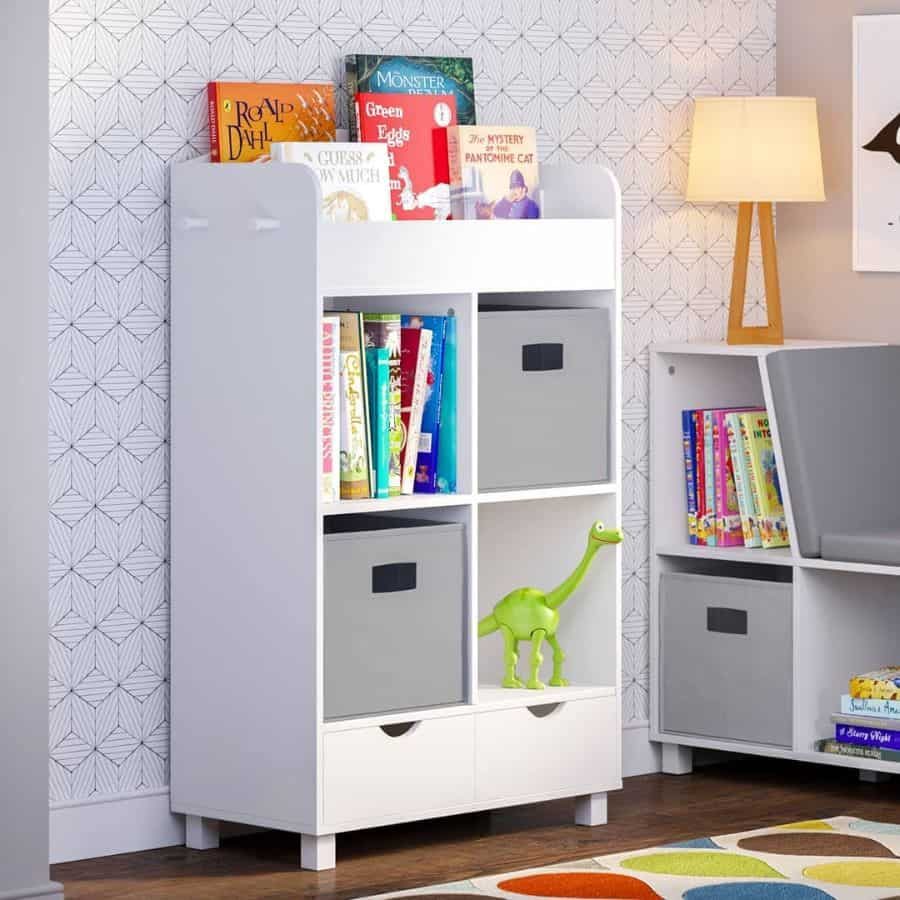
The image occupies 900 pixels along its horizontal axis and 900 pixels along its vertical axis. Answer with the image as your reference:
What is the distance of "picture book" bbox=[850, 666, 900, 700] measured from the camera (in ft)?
12.8

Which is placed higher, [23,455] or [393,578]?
[23,455]

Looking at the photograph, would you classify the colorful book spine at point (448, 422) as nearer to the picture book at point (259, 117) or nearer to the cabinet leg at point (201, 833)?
Result: the picture book at point (259, 117)

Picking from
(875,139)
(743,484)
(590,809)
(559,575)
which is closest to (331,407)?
(559,575)

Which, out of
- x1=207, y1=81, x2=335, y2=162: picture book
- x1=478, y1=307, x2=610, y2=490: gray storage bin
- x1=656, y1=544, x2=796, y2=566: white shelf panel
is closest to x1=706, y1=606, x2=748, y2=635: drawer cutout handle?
x1=656, y1=544, x2=796, y2=566: white shelf panel

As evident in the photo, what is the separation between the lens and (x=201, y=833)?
Result: 3.57m

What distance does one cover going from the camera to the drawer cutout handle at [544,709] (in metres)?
3.72

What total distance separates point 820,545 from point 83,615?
55.9 inches

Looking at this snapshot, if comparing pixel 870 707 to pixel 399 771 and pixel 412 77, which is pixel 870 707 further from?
pixel 412 77

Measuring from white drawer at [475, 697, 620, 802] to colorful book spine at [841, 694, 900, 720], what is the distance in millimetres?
494

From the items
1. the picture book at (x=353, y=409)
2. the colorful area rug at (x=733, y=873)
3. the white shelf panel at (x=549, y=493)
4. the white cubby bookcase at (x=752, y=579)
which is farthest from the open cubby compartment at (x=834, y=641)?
the picture book at (x=353, y=409)

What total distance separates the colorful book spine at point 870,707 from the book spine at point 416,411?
1.03 metres

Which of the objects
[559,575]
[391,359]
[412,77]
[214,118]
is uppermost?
[412,77]

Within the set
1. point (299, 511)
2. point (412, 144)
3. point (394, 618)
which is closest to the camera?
point (299, 511)

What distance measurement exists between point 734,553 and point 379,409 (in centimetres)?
99
